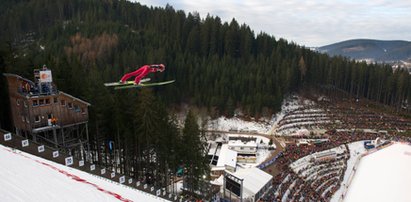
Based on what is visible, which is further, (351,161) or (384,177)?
(351,161)

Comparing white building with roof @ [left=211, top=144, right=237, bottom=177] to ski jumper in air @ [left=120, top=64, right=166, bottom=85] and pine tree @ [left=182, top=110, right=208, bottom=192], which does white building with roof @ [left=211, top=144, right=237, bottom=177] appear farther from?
ski jumper in air @ [left=120, top=64, right=166, bottom=85]

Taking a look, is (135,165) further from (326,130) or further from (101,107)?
(326,130)

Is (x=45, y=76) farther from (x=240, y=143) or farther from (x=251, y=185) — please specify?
(x=240, y=143)

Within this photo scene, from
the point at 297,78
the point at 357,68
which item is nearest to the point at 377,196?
the point at 297,78

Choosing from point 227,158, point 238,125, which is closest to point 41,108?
point 227,158

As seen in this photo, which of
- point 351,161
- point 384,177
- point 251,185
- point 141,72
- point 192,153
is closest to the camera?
point 192,153

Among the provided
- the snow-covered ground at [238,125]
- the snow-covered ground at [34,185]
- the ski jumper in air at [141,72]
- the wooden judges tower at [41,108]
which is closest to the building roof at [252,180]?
the ski jumper in air at [141,72]

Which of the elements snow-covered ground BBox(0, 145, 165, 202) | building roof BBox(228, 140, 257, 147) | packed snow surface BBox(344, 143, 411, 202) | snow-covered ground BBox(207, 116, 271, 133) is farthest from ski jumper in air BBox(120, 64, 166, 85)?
snow-covered ground BBox(207, 116, 271, 133)
